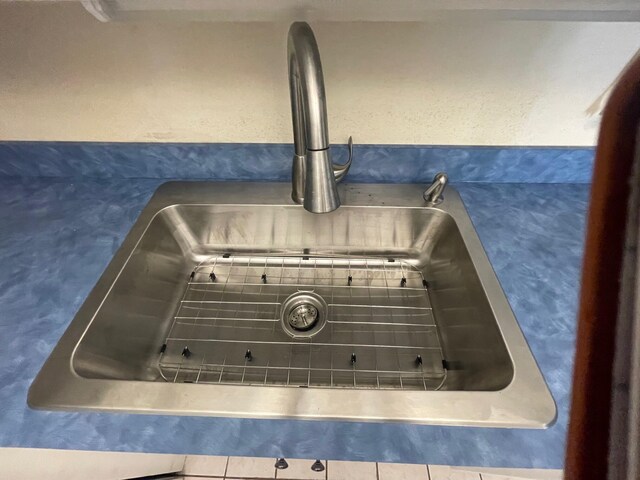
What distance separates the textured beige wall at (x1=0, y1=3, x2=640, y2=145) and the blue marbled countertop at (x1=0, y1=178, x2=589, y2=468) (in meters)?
0.14

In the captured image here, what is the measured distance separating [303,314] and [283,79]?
0.48m

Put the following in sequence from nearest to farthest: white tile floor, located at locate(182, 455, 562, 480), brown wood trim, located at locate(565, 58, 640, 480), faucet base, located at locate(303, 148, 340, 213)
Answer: brown wood trim, located at locate(565, 58, 640, 480)
faucet base, located at locate(303, 148, 340, 213)
white tile floor, located at locate(182, 455, 562, 480)

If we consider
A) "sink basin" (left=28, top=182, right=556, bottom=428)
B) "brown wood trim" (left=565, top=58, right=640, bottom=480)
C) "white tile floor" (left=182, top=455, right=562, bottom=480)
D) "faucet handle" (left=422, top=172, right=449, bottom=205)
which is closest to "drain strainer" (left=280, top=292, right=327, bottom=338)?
"sink basin" (left=28, top=182, right=556, bottom=428)

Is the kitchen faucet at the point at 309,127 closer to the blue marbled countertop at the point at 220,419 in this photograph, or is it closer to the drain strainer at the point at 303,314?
the drain strainer at the point at 303,314

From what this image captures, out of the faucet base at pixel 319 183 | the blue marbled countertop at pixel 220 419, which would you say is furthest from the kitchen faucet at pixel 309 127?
the blue marbled countertop at pixel 220 419

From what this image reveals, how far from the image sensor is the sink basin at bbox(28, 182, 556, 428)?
50 centimetres

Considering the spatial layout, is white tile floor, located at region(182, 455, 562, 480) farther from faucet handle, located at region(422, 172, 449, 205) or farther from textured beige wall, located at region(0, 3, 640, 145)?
textured beige wall, located at region(0, 3, 640, 145)

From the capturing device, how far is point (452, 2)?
1.55 ft

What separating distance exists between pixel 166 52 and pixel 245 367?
2.06ft

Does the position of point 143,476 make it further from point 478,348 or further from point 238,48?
point 238,48

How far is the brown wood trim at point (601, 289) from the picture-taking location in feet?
0.79

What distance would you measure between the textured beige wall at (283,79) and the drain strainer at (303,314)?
0.35 meters

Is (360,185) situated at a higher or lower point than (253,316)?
higher

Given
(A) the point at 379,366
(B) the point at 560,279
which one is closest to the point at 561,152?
(B) the point at 560,279
